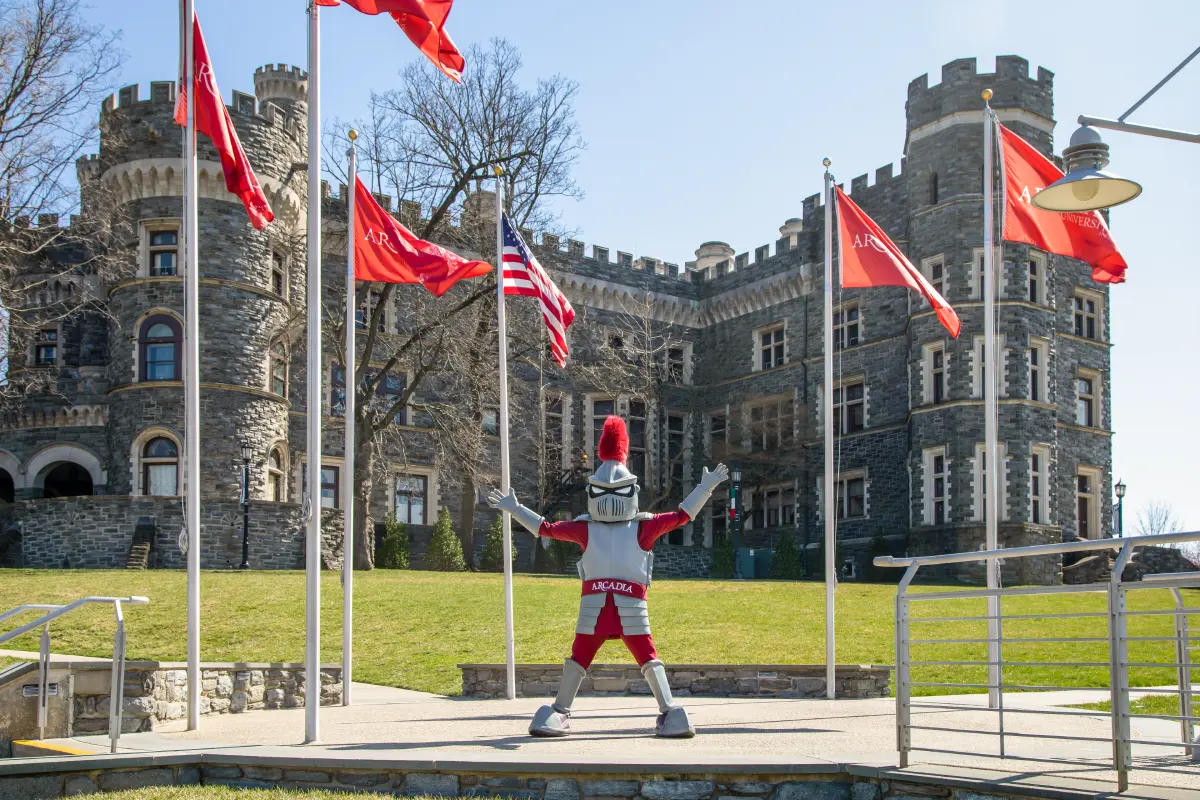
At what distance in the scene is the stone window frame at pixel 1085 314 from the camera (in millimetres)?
37503

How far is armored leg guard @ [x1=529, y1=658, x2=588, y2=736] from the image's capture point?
9.81 meters

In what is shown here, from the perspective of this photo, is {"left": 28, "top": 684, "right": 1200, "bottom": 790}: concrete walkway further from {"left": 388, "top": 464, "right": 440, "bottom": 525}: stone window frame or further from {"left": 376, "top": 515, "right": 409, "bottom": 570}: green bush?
{"left": 388, "top": 464, "right": 440, "bottom": 525}: stone window frame

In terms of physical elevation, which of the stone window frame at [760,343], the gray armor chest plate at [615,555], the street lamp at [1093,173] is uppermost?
the stone window frame at [760,343]

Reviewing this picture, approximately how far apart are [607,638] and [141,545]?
20.4 metres

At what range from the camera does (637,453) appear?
142ft

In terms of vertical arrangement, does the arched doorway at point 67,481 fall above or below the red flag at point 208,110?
below

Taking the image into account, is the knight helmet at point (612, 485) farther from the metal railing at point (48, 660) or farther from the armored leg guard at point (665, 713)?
the metal railing at point (48, 660)

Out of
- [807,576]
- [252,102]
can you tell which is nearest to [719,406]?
[807,576]

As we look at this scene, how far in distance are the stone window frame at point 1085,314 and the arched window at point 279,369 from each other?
2113cm

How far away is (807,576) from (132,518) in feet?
56.3

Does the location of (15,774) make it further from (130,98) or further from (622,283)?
(622,283)

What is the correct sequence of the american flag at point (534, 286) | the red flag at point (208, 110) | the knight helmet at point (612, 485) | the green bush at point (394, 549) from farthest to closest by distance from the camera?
1. the green bush at point (394, 549)
2. the american flag at point (534, 286)
3. the red flag at point (208, 110)
4. the knight helmet at point (612, 485)

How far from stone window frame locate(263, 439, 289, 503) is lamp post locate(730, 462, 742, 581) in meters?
11.5

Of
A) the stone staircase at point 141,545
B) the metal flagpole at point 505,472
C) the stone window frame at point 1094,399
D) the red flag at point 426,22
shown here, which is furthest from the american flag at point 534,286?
the stone window frame at point 1094,399
